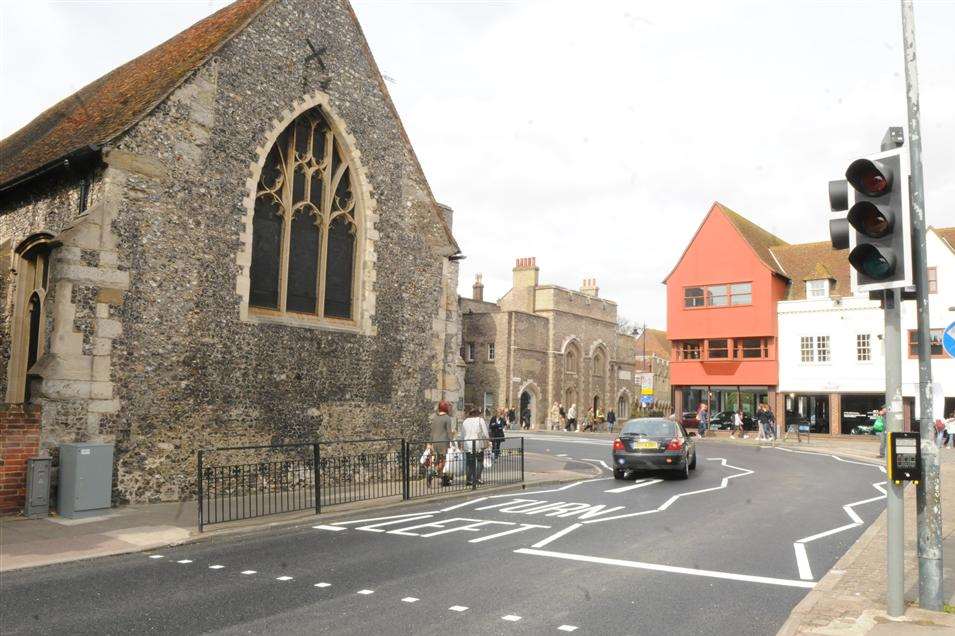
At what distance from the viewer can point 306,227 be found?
1533cm

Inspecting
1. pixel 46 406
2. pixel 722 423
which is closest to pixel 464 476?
pixel 46 406

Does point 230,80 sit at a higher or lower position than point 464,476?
higher

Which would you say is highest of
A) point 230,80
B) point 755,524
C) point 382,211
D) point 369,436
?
point 230,80

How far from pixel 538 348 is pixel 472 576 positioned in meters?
44.0

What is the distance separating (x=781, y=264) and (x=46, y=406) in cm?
4147

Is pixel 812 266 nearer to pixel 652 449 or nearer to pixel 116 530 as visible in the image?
pixel 652 449

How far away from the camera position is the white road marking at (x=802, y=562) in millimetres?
8035

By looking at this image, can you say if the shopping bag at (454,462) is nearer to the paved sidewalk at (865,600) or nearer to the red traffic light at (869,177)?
the paved sidewalk at (865,600)

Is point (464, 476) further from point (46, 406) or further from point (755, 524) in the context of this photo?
point (46, 406)

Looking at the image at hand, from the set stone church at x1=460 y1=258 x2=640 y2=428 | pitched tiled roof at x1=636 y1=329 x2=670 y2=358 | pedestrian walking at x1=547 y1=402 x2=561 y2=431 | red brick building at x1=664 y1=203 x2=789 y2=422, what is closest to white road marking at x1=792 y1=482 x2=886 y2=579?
red brick building at x1=664 y1=203 x2=789 y2=422

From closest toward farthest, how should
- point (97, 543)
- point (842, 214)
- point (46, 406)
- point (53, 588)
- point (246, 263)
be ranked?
point (842, 214) → point (53, 588) → point (97, 543) → point (46, 406) → point (246, 263)

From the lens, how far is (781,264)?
44.0 m

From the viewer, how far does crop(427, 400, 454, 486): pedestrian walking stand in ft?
48.8

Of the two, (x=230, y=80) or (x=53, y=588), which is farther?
(x=230, y=80)
